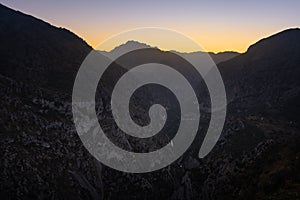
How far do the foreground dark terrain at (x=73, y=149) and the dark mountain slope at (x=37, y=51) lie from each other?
31 centimetres

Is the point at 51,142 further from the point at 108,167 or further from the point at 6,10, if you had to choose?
the point at 6,10

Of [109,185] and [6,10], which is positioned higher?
[6,10]

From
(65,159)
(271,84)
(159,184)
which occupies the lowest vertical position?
(159,184)

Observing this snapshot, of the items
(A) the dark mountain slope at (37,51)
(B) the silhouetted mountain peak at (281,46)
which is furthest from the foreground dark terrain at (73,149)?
(B) the silhouetted mountain peak at (281,46)

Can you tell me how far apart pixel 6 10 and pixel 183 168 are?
10220 cm

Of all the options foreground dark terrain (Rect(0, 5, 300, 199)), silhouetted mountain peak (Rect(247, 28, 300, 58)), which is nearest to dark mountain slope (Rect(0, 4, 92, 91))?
foreground dark terrain (Rect(0, 5, 300, 199))

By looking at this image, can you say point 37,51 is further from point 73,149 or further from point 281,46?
point 281,46

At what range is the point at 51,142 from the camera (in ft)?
244

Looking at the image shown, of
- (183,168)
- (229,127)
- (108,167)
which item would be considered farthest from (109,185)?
(229,127)

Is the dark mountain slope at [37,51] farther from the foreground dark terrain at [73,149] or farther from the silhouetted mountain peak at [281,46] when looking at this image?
the silhouetted mountain peak at [281,46]

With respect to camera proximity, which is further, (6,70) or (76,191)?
(6,70)

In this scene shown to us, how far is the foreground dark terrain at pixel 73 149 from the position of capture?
184 ft

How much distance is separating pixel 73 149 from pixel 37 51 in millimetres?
50086

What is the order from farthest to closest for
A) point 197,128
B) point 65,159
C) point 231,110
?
point 231,110 < point 197,128 < point 65,159
